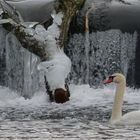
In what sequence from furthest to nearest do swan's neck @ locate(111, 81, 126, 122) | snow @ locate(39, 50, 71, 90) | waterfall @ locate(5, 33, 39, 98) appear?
1. waterfall @ locate(5, 33, 39, 98)
2. snow @ locate(39, 50, 71, 90)
3. swan's neck @ locate(111, 81, 126, 122)

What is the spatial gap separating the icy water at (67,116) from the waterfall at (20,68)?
1.10 feet

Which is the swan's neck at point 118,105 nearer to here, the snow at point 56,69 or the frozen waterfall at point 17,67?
the snow at point 56,69

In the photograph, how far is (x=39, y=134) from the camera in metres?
8.63

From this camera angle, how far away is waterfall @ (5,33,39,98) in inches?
563

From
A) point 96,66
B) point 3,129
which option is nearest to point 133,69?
point 96,66

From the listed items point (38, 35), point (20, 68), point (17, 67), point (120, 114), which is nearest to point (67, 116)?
point (120, 114)

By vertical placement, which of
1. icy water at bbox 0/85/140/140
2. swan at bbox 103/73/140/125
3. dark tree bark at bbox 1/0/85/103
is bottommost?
icy water at bbox 0/85/140/140

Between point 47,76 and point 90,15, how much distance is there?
3.05 meters

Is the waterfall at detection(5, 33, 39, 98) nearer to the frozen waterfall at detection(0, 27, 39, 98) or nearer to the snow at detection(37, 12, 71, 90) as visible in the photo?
the frozen waterfall at detection(0, 27, 39, 98)

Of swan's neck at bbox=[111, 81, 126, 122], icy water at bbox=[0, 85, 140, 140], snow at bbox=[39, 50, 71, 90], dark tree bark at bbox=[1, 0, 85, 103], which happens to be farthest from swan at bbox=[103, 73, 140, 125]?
snow at bbox=[39, 50, 71, 90]

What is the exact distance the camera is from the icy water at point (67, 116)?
28.1ft

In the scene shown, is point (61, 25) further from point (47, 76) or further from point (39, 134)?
point (39, 134)

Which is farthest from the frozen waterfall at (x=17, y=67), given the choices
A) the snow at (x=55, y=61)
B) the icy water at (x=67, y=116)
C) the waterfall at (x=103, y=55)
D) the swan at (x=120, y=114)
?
the swan at (x=120, y=114)

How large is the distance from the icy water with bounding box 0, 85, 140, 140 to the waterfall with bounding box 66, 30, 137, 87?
595mm
